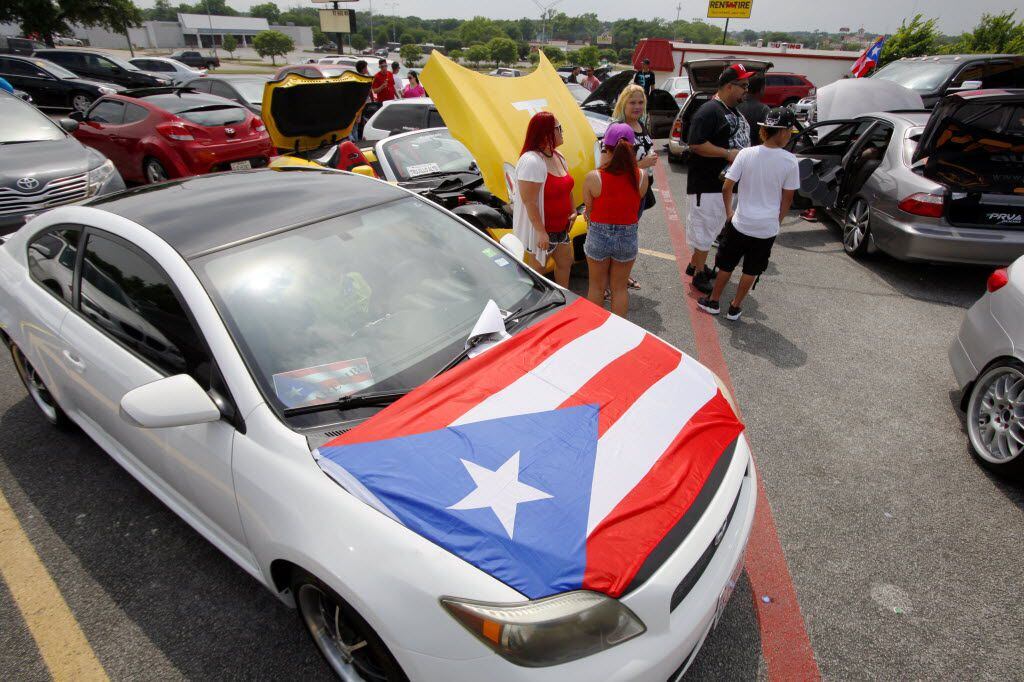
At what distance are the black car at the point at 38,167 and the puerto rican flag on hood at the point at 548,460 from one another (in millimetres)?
5971

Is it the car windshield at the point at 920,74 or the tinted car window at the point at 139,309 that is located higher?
the car windshield at the point at 920,74

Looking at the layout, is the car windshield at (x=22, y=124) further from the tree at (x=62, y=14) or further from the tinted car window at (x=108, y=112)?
the tree at (x=62, y=14)

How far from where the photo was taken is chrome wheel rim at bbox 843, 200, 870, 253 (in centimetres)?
598

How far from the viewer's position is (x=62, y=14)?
2442cm

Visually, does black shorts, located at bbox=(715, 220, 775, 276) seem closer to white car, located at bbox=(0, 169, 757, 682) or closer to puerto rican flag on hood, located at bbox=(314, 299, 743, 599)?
white car, located at bbox=(0, 169, 757, 682)

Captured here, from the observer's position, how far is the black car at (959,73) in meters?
9.09

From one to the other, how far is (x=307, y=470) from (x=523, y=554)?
715mm

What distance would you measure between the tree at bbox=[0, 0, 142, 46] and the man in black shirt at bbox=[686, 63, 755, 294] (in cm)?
3014

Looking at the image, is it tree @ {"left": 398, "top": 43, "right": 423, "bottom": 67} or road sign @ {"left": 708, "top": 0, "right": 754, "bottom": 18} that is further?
tree @ {"left": 398, "top": 43, "right": 423, "bottom": 67}

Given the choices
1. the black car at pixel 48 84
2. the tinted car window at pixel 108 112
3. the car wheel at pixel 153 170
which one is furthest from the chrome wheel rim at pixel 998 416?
the black car at pixel 48 84

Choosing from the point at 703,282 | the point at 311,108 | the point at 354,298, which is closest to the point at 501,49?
the point at 311,108

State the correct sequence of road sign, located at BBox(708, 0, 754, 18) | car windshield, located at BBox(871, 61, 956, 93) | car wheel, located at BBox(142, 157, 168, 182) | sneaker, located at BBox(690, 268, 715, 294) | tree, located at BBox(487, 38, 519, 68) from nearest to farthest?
sneaker, located at BBox(690, 268, 715, 294)
car wheel, located at BBox(142, 157, 168, 182)
car windshield, located at BBox(871, 61, 956, 93)
road sign, located at BBox(708, 0, 754, 18)
tree, located at BBox(487, 38, 519, 68)

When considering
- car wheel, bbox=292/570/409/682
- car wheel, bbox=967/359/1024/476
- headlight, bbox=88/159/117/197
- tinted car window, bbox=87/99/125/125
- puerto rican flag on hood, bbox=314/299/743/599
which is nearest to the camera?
puerto rican flag on hood, bbox=314/299/743/599

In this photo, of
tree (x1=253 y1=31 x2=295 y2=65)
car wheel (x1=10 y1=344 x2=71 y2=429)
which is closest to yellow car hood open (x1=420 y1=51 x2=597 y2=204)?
car wheel (x1=10 y1=344 x2=71 y2=429)
